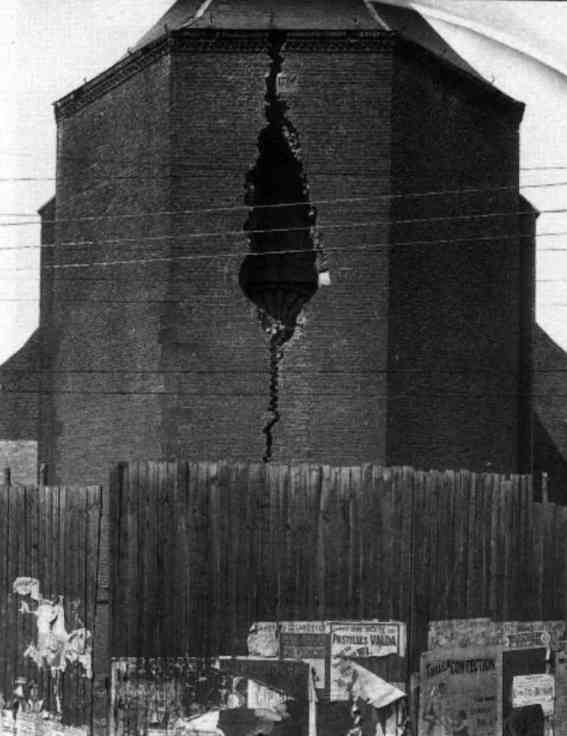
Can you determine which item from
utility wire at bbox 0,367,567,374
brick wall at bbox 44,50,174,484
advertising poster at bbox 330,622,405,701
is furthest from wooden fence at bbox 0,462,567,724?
brick wall at bbox 44,50,174,484

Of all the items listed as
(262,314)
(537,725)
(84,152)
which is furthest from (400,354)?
(537,725)

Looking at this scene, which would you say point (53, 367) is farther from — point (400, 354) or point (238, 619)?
point (238, 619)

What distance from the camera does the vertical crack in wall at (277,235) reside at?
20.8 m

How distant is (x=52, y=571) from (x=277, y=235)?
12.3 metres

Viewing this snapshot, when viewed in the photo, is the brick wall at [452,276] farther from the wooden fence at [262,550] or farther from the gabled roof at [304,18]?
the wooden fence at [262,550]

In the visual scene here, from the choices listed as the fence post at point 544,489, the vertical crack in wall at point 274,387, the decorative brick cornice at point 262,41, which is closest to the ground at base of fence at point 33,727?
the fence post at point 544,489

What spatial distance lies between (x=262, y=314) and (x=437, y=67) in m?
5.28

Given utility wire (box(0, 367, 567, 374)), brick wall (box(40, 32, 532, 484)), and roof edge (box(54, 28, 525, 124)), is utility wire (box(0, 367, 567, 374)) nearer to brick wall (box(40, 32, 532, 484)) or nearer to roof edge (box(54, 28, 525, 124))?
brick wall (box(40, 32, 532, 484))

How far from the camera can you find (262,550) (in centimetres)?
991

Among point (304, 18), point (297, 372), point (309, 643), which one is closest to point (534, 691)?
point (309, 643)

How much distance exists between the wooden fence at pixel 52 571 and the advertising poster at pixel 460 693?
2.63 metres

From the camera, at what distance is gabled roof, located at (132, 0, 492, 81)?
21250mm

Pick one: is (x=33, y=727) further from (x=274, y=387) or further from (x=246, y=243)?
(x=246, y=243)

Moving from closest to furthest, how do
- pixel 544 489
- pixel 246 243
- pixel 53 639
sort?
1. pixel 53 639
2. pixel 544 489
3. pixel 246 243
